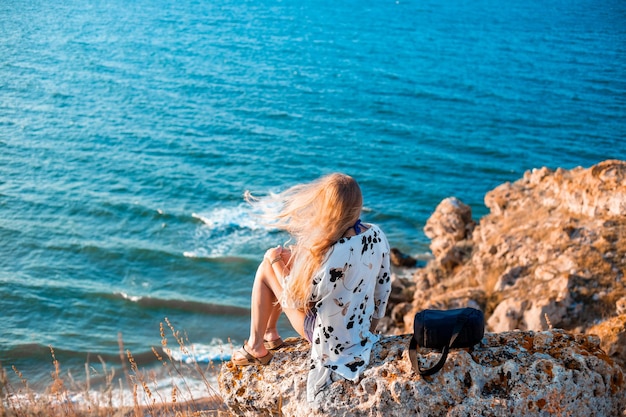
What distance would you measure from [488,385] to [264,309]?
6.39 ft

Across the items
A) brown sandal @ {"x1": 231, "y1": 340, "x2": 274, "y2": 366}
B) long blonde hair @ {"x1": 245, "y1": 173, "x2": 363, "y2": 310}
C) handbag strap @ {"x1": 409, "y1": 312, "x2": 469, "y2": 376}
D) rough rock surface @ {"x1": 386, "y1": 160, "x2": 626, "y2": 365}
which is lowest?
rough rock surface @ {"x1": 386, "y1": 160, "x2": 626, "y2": 365}

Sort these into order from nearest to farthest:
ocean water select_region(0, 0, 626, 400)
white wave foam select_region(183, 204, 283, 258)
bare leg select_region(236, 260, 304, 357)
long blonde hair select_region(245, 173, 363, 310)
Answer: long blonde hair select_region(245, 173, 363, 310) < bare leg select_region(236, 260, 304, 357) < ocean water select_region(0, 0, 626, 400) < white wave foam select_region(183, 204, 283, 258)

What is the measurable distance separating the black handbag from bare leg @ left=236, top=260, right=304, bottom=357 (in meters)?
1.04

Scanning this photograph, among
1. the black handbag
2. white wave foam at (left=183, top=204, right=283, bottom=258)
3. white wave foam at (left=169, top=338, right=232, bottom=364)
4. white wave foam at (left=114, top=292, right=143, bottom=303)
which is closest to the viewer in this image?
the black handbag

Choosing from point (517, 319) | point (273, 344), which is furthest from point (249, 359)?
point (517, 319)

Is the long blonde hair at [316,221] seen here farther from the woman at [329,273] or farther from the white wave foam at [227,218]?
the white wave foam at [227,218]

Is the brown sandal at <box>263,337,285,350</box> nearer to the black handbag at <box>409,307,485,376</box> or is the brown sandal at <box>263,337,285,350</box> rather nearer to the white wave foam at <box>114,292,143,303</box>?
the black handbag at <box>409,307,485,376</box>

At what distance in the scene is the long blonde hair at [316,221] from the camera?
4.78 metres

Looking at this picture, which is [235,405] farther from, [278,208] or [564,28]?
[564,28]

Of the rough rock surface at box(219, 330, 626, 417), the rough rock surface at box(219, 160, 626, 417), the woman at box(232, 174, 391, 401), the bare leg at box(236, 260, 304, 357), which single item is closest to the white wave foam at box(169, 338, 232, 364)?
the rough rock surface at box(219, 160, 626, 417)

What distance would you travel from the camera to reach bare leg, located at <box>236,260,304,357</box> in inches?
205

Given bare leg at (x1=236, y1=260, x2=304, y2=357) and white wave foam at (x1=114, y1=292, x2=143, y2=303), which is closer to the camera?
bare leg at (x1=236, y1=260, x2=304, y2=357)

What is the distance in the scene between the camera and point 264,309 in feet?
17.7

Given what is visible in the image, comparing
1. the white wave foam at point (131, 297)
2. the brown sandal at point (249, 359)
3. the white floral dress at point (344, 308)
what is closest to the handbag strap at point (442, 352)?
the white floral dress at point (344, 308)
